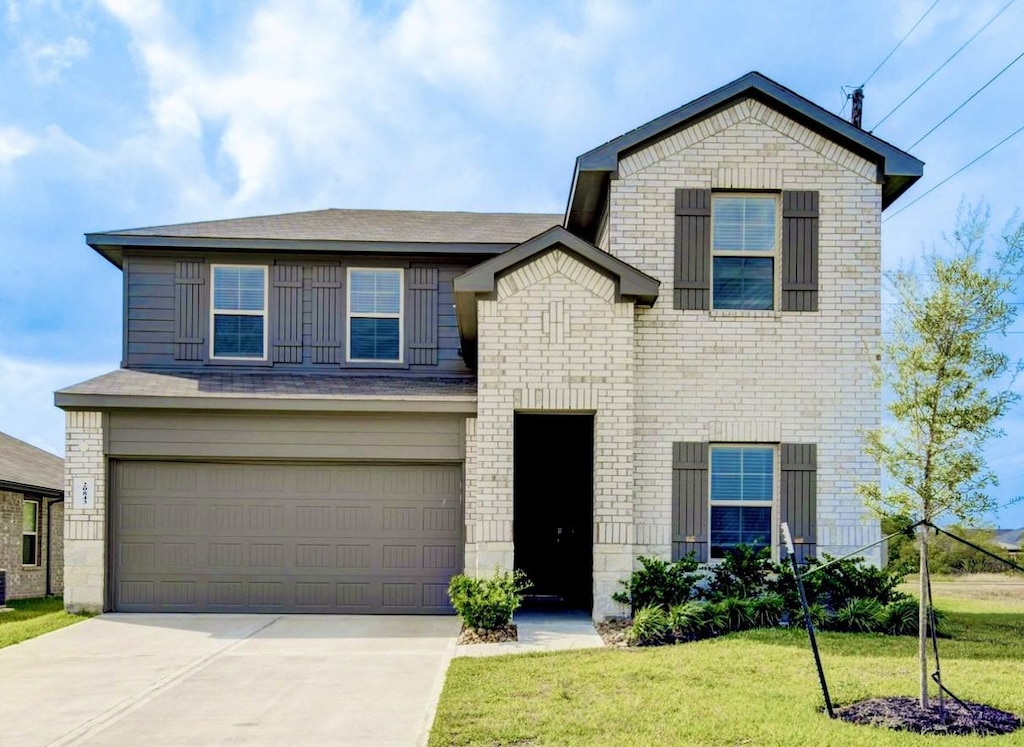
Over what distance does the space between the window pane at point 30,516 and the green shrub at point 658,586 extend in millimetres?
12365

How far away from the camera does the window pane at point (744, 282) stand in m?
12.8

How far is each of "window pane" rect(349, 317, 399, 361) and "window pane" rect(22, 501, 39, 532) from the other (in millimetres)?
7981

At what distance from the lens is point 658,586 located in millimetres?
11641

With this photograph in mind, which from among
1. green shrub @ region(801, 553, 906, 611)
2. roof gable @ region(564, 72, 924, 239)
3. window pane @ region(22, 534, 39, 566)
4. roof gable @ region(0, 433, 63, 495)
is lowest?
window pane @ region(22, 534, 39, 566)

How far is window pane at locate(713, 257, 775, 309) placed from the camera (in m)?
12.8

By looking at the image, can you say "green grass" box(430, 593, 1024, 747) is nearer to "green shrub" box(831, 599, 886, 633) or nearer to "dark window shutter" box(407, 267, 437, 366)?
"green shrub" box(831, 599, 886, 633)

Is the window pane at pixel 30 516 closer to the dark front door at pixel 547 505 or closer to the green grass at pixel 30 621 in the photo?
the green grass at pixel 30 621

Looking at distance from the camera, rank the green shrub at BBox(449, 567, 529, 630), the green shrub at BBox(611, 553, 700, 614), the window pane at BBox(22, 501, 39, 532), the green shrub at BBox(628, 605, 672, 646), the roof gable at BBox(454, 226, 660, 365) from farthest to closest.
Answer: the window pane at BBox(22, 501, 39, 532) → the roof gable at BBox(454, 226, 660, 365) → the green shrub at BBox(611, 553, 700, 614) → the green shrub at BBox(449, 567, 529, 630) → the green shrub at BBox(628, 605, 672, 646)

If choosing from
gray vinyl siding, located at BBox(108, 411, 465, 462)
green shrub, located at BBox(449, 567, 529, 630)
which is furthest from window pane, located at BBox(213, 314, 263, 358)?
green shrub, located at BBox(449, 567, 529, 630)

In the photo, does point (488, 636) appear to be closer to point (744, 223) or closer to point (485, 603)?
point (485, 603)

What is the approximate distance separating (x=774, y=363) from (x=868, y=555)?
291 cm

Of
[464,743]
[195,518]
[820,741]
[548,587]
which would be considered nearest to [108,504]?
[195,518]

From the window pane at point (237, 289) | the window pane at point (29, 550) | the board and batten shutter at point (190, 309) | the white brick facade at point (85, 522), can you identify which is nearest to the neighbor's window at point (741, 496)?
the window pane at point (237, 289)

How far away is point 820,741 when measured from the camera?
6.62 metres
